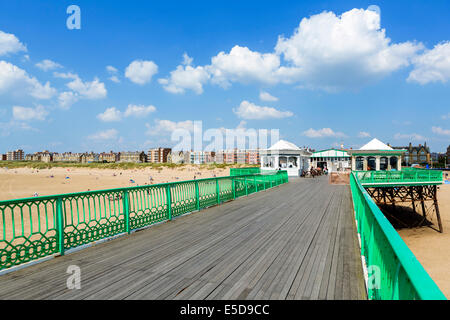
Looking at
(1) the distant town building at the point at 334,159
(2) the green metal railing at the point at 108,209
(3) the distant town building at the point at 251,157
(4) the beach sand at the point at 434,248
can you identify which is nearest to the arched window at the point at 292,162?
(1) the distant town building at the point at 334,159

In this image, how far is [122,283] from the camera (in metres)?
3.95

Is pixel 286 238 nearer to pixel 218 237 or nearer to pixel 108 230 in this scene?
pixel 218 237

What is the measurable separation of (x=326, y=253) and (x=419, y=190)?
923 inches

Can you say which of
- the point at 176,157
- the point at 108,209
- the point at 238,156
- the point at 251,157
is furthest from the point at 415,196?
the point at 176,157

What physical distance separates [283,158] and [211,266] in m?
30.4

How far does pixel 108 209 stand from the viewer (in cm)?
961

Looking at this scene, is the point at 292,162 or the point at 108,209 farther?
the point at 292,162

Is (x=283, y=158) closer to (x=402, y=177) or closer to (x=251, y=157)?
(x=402, y=177)

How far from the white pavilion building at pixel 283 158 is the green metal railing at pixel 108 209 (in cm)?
1515

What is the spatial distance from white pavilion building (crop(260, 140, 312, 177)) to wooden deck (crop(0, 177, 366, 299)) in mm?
23575
